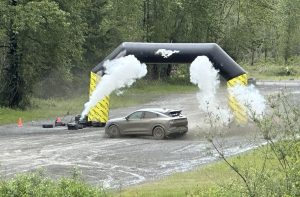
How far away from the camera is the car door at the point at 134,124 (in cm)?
2625

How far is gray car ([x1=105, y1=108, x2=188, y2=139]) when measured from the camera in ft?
84.0

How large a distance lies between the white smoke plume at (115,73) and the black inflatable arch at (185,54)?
267 mm

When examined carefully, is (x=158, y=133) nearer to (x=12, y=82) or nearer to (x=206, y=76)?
(x=206, y=76)

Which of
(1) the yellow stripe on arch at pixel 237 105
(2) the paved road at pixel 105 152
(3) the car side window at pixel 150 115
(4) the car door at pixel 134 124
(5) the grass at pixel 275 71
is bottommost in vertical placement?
(2) the paved road at pixel 105 152

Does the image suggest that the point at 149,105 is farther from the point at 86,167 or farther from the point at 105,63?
the point at 86,167

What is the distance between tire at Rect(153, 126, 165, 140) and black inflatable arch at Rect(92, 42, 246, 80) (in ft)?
12.0

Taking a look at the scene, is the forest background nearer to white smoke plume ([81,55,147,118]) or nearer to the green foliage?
white smoke plume ([81,55,147,118])

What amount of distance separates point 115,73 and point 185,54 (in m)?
3.53

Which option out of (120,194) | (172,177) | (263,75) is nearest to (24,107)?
(172,177)

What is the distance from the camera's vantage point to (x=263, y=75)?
281ft

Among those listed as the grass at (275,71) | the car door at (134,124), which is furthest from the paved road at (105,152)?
the grass at (275,71)

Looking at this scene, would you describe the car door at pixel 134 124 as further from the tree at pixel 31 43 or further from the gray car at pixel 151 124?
the tree at pixel 31 43

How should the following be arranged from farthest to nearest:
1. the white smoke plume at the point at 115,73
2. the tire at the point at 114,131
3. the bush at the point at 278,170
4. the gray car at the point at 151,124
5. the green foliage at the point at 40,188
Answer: the white smoke plume at the point at 115,73, the tire at the point at 114,131, the gray car at the point at 151,124, the green foliage at the point at 40,188, the bush at the point at 278,170

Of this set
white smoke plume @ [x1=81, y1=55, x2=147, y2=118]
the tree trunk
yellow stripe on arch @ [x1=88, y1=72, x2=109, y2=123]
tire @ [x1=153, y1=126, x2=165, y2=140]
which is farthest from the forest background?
tire @ [x1=153, y1=126, x2=165, y2=140]
